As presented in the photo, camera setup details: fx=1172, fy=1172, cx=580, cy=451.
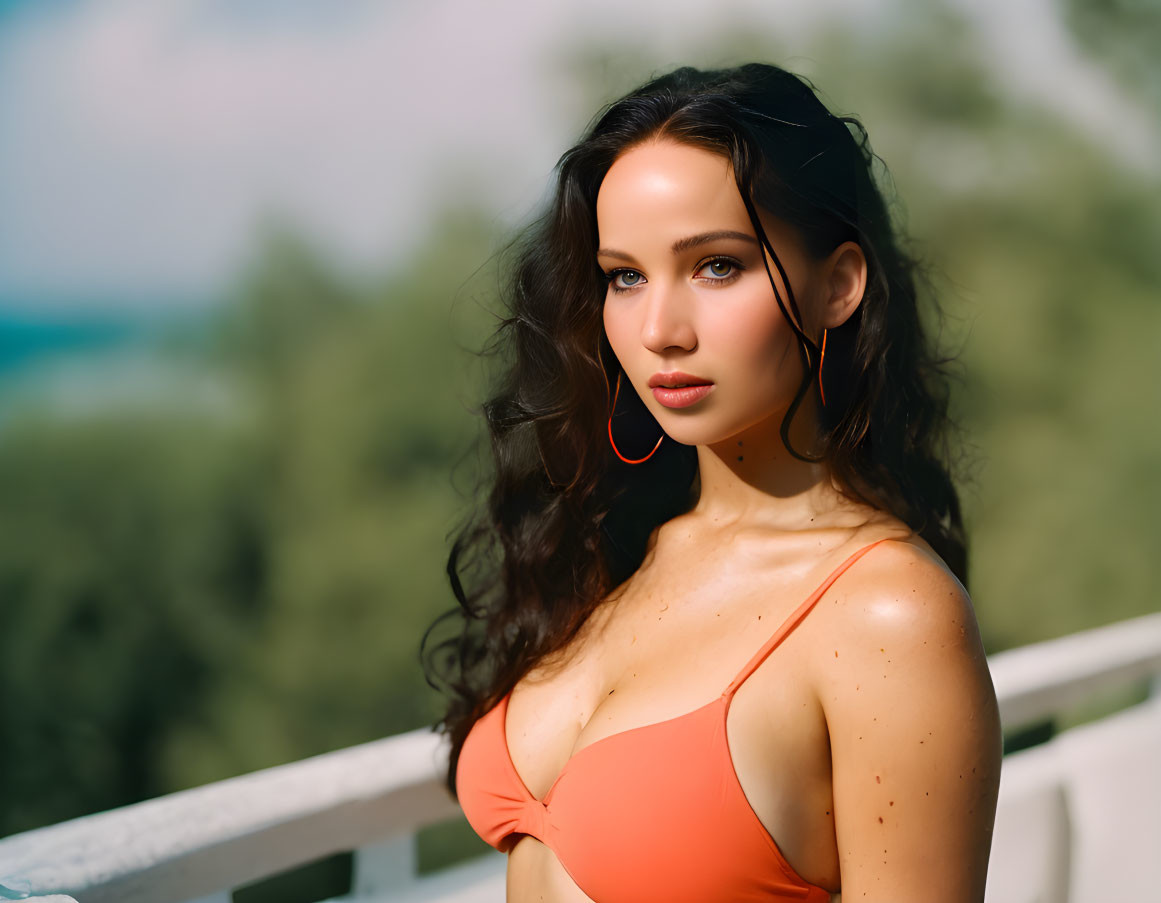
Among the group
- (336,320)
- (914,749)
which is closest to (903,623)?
(914,749)

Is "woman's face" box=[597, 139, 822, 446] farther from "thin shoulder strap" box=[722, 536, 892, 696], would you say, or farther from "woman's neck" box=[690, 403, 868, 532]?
"thin shoulder strap" box=[722, 536, 892, 696]

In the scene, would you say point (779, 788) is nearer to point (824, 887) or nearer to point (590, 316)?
point (824, 887)

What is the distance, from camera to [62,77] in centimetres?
1312

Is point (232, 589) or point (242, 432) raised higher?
point (242, 432)

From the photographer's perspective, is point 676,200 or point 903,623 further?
point 676,200

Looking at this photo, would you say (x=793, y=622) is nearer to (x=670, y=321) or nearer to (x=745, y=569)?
(x=745, y=569)

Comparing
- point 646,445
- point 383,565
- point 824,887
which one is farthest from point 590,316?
point 383,565

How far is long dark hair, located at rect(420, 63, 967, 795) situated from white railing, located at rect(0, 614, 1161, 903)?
0.18 m

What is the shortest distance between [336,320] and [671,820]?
12548 mm

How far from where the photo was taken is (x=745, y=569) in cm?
163

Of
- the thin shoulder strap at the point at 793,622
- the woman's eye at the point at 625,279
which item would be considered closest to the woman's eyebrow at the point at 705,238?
the woman's eye at the point at 625,279

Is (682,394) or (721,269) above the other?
(721,269)

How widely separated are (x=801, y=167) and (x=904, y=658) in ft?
2.07

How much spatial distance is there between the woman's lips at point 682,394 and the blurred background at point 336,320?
31.6ft
